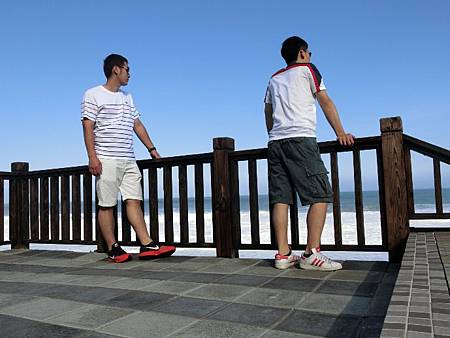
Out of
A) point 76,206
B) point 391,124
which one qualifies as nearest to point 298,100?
point 391,124

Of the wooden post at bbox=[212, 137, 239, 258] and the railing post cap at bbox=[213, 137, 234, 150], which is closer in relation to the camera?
the wooden post at bbox=[212, 137, 239, 258]

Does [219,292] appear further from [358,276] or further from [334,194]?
[334,194]

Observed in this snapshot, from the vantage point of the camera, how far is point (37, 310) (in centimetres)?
191

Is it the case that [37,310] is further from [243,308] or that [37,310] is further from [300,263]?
[300,263]

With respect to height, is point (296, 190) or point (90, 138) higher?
point (90, 138)

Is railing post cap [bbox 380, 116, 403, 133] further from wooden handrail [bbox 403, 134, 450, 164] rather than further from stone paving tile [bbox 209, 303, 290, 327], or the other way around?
stone paving tile [bbox 209, 303, 290, 327]

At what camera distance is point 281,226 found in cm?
281

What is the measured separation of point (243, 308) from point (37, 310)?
1.02 metres

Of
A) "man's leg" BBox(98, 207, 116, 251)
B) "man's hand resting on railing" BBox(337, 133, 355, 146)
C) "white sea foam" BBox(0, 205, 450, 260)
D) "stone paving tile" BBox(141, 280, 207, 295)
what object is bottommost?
"white sea foam" BBox(0, 205, 450, 260)

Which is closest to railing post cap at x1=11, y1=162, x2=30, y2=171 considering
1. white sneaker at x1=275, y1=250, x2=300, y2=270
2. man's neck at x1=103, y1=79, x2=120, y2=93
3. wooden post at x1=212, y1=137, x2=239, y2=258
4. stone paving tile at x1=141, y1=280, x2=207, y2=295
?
man's neck at x1=103, y1=79, x2=120, y2=93

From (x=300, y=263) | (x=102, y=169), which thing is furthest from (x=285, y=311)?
(x=102, y=169)

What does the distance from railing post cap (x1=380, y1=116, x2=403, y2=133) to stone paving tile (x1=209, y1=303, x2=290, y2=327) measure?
172cm

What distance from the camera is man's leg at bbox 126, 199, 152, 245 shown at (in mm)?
3430

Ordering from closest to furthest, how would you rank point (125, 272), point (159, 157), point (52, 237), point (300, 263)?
point (300, 263), point (125, 272), point (159, 157), point (52, 237)
